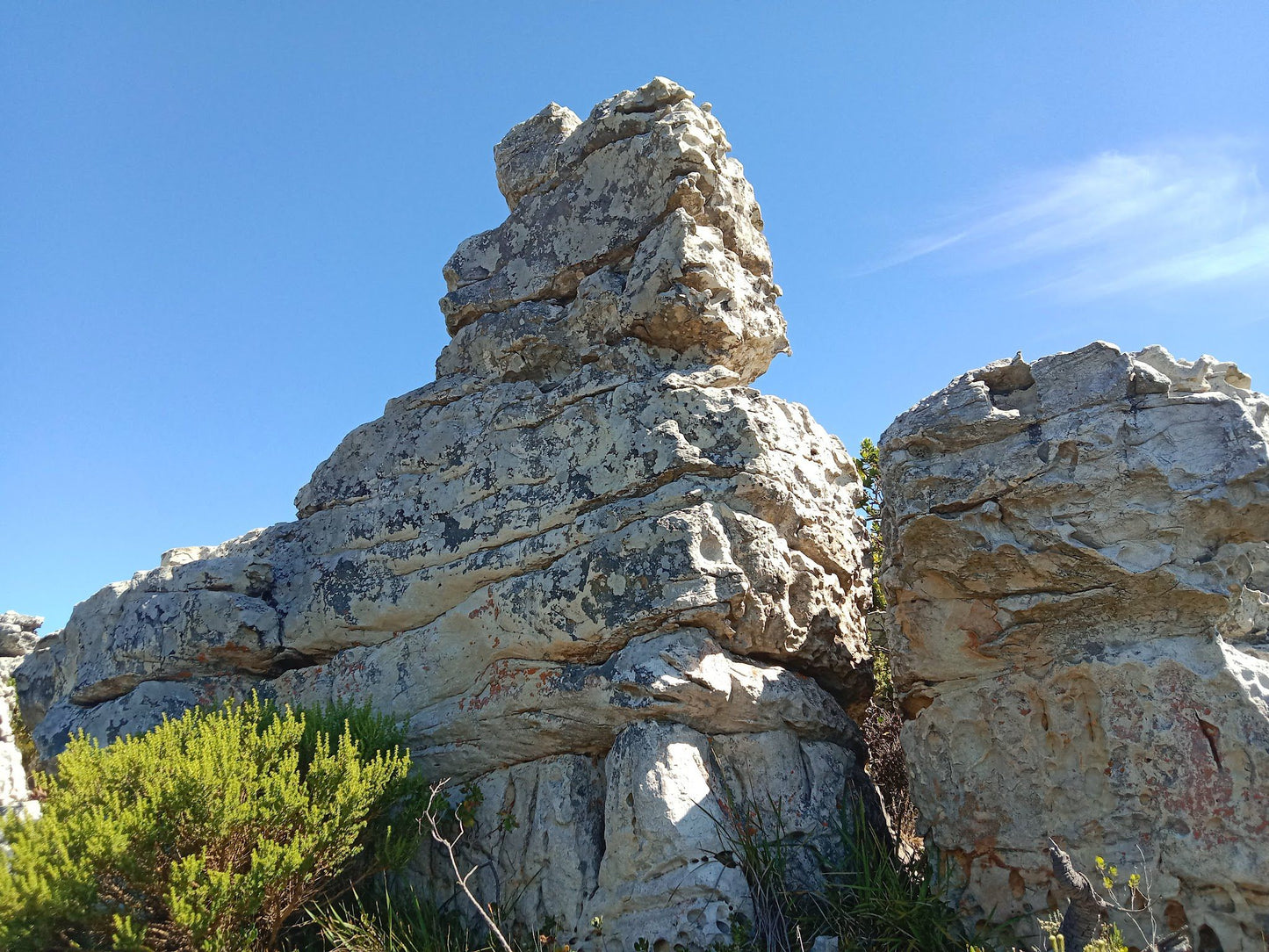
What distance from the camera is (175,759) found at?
5.34 metres

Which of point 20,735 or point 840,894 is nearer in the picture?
point 840,894

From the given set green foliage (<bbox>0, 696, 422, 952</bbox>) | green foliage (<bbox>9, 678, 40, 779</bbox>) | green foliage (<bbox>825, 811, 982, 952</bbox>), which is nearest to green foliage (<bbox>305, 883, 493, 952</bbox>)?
green foliage (<bbox>0, 696, 422, 952</bbox>)

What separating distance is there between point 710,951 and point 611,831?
3.20ft

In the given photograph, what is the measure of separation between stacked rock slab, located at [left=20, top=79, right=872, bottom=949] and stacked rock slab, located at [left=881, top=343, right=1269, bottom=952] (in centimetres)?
101

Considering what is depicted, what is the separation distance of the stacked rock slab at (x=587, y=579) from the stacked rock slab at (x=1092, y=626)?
101 centimetres

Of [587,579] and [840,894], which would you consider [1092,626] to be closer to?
[840,894]

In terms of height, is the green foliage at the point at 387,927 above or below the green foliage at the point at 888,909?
above

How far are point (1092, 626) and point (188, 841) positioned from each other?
208 inches

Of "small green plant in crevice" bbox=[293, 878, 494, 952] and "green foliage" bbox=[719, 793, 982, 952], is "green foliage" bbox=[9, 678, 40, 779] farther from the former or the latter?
"green foliage" bbox=[719, 793, 982, 952]

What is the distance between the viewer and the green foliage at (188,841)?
497 centimetres

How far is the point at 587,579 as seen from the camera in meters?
6.62

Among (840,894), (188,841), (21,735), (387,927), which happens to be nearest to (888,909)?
(840,894)

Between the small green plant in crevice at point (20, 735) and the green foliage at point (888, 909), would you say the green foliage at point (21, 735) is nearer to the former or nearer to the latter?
the small green plant in crevice at point (20, 735)

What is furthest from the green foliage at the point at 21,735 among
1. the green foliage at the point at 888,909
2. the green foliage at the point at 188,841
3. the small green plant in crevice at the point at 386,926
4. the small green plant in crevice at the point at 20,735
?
the green foliage at the point at 888,909
